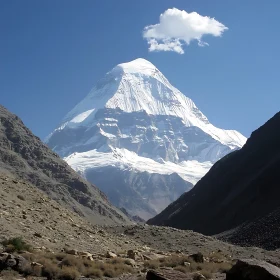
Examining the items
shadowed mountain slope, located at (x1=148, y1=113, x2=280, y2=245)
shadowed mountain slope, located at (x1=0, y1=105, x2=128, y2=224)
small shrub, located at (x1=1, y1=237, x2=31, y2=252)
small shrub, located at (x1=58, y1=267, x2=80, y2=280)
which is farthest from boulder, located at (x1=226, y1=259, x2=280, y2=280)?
shadowed mountain slope, located at (x1=0, y1=105, x2=128, y2=224)

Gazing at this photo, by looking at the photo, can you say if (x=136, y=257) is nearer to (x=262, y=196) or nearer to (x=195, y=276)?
(x=195, y=276)

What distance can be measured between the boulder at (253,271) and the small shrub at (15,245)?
7.97m

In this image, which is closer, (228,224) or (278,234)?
(278,234)

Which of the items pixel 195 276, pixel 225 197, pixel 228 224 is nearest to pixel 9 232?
pixel 195 276

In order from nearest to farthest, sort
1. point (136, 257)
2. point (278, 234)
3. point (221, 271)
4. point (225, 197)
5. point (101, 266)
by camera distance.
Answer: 1. point (101, 266)
2. point (221, 271)
3. point (136, 257)
4. point (278, 234)
5. point (225, 197)

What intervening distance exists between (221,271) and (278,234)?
48.9 m

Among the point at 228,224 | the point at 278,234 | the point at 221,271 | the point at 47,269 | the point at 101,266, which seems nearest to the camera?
the point at 47,269

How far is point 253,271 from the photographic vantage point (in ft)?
46.9

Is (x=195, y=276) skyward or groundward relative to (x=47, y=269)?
groundward

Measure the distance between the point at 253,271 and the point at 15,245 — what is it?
9078 millimetres

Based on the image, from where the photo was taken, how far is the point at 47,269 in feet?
52.1

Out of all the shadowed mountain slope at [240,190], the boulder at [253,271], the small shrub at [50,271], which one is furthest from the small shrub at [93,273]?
the shadowed mountain slope at [240,190]

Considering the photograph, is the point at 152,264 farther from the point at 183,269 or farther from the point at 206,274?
the point at 206,274

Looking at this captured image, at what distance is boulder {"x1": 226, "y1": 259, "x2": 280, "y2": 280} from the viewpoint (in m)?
13.9
